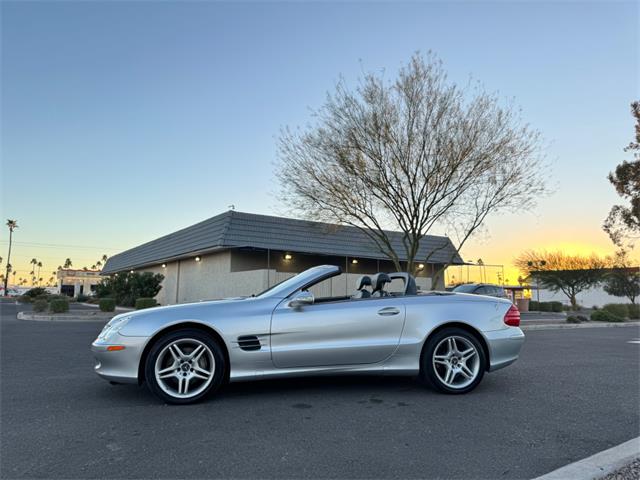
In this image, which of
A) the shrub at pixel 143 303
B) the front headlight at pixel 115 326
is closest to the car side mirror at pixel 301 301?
the front headlight at pixel 115 326

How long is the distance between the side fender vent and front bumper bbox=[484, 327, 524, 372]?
2.58 m

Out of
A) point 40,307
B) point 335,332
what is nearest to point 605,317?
point 335,332

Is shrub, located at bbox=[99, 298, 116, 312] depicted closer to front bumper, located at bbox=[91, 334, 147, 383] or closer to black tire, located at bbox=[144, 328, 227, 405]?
front bumper, located at bbox=[91, 334, 147, 383]

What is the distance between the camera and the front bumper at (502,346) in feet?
16.1

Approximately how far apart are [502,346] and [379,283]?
1553 millimetres

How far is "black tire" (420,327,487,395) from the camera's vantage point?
4715 millimetres

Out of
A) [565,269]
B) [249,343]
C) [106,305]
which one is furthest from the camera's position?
[565,269]

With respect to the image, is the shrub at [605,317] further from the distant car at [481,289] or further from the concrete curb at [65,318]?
the concrete curb at [65,318]

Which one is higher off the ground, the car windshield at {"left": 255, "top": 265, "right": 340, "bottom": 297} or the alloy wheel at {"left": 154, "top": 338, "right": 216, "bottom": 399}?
the car windshield at {"left": 255, "top": 265, "right": 340, "bottom": 297}

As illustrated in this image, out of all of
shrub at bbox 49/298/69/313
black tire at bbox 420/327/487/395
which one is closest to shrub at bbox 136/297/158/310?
shrub at bbox 49/298/69/313

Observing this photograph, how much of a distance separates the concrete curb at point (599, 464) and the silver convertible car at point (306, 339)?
6.04 ft

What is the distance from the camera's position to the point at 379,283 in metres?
5.19

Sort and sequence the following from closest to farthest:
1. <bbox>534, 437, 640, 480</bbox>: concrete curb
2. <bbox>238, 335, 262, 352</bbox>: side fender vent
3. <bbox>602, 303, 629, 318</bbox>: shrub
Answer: <bbox>534, 437, 640, 480</bbox>: concrete curb
<bbox>238, 335, 262, 352</bbox>: side fender vent
<bbox>602, 303, 629, 318</bbox>: shrub

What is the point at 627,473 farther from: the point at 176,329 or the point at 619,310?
the point at 619,310
